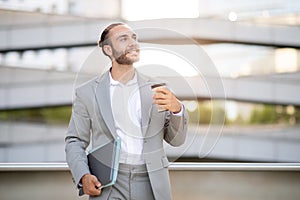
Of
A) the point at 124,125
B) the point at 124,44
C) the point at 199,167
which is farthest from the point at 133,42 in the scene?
the point at 199,167

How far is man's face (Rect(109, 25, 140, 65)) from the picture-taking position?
1671 mm

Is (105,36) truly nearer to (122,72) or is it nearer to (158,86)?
(122,72)

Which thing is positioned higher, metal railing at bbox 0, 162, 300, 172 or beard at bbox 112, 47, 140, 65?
beard at bbox 112, 47, 140, 65

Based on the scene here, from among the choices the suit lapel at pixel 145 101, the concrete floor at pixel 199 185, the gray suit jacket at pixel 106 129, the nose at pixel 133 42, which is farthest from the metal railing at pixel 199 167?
the nose at pixel 133 42

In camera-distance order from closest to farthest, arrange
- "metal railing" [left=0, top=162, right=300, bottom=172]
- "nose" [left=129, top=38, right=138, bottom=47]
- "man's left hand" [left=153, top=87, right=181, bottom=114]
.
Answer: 1. "man's left hand" [left=153, top=87, right=181, bottom=114]
2. "nose" [left=129, top=38, right=138, bottom=47]
3. "metal railing" [left=0, top=162, right=300, bottom=172]

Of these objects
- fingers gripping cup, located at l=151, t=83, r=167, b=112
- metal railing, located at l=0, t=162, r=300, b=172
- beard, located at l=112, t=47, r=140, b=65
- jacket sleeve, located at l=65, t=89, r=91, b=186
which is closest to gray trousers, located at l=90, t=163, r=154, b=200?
jacket sleeve, located at l=65, t=89, r=91, b=186

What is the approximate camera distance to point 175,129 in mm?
1689

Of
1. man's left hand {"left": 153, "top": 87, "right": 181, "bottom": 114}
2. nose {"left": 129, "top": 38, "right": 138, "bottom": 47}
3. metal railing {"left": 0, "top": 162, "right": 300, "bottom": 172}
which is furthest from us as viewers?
metal railing {"left": 0, "top": 162, "right": 300, "bottom": 172}

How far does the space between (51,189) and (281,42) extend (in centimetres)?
1031

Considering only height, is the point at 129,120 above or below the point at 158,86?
below

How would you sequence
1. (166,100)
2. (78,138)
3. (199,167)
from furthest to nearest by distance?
(199,167) < (78,138) < (166,100)

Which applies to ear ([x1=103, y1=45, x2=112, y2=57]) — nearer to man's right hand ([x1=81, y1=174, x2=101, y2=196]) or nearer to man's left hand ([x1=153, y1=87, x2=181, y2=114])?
man's left hand ([x1=153, y1=87, x2=181, y2=114])

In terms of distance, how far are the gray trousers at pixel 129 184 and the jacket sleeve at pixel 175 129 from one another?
13 centimetres

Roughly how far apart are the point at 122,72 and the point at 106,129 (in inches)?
7.7
